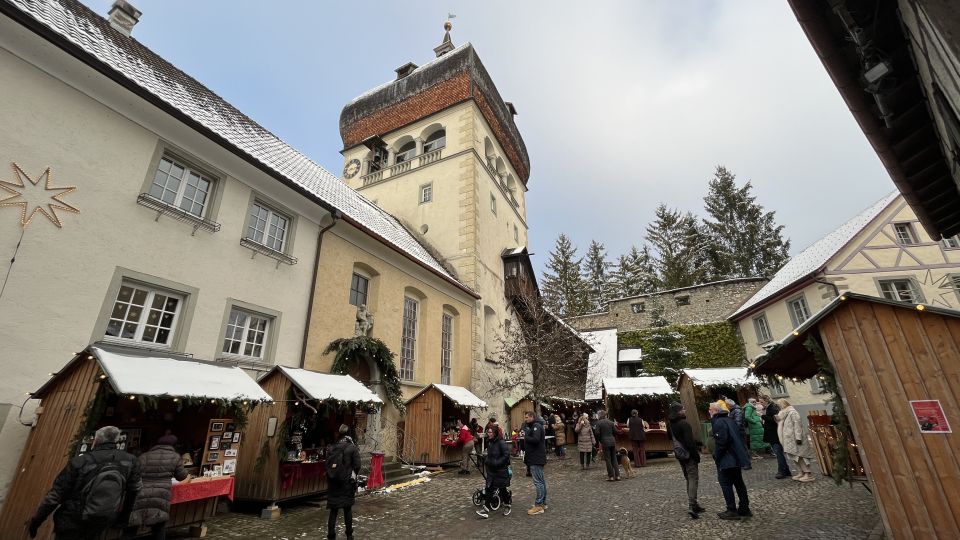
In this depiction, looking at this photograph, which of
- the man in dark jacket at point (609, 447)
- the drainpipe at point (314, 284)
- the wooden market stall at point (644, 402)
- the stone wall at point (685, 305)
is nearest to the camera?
the drainpipe at point (314, 284)

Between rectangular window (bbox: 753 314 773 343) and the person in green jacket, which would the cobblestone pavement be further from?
rectangular window (bbox: 753 314 773 343)

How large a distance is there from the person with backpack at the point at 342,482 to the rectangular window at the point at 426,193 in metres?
17.0

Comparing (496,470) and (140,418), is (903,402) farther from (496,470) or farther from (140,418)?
(140,418)

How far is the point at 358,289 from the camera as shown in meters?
13.2

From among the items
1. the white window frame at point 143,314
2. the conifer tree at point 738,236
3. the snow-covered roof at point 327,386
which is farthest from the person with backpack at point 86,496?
the conifer tree at point 738,236

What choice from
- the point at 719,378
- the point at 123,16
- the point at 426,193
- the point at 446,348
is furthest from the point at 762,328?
the point at 123,16

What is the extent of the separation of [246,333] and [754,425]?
1417cm

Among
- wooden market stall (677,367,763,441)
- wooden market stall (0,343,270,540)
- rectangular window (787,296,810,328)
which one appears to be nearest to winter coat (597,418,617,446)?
wooden market stall (677,367,763,441)

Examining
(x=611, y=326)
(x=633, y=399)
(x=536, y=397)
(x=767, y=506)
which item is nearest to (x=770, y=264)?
(x=611, y=326)

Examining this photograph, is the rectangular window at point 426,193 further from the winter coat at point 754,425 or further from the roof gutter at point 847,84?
the roof gutter at point 847,84

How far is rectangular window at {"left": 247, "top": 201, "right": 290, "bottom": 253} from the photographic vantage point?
32.0 ft

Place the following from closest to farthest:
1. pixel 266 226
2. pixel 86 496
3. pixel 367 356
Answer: pixel 86 496, pixel 266 226, pixel 367 356

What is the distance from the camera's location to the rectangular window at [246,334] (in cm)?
875

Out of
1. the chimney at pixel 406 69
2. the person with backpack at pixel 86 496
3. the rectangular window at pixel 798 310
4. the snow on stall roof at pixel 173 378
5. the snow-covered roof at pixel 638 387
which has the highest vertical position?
the chimney at pixel 406 69
